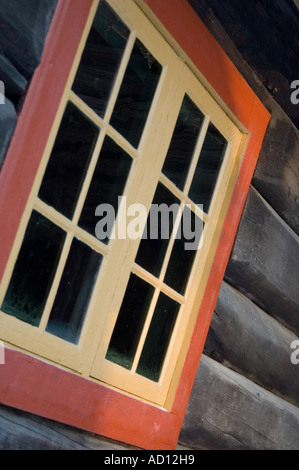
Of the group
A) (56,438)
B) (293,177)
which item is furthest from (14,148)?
(293,177)

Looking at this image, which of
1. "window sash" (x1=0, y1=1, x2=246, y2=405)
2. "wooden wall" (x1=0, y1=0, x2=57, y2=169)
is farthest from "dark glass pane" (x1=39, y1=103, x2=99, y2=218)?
"wooden wall" (x1=0, y1=0, x2=57, y2=169)

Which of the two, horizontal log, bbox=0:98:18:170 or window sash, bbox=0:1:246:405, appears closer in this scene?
horizontal log, bbox=0:98:18:170

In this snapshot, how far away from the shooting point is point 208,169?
2.90m

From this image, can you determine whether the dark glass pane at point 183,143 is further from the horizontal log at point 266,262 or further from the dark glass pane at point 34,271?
the dark glass pane at point 34,271

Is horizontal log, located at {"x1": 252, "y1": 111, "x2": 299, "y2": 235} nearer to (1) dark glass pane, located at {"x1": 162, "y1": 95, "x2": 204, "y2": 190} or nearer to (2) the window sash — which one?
(2) the window sash

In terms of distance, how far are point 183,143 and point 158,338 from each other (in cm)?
73

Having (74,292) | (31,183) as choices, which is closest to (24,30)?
(31,183)

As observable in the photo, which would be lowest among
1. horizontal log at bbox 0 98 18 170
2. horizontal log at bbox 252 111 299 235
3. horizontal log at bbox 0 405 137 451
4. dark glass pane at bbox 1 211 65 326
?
horizontal log at bbox 0 405 137 451

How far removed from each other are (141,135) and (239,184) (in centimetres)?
62

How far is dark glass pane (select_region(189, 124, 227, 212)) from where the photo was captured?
2.86m

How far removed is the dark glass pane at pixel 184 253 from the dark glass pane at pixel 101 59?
0.63 metres

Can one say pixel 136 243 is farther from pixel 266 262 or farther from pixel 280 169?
pixel 280 169

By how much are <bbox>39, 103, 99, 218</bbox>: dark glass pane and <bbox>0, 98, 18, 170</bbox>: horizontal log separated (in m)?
0.28

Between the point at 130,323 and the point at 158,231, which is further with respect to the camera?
the point at 158,231
